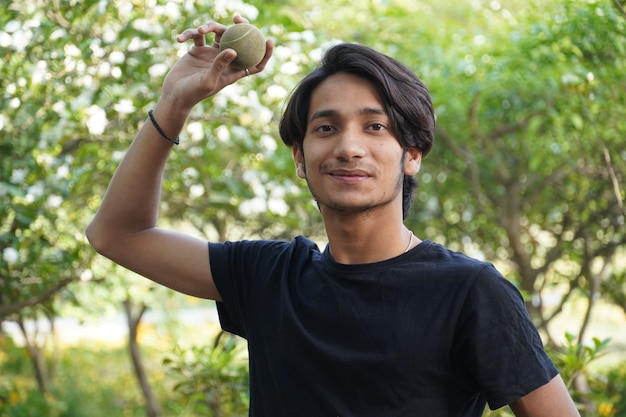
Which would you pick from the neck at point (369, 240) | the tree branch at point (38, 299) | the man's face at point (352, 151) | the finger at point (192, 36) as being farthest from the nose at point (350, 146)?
the tree branch at point (38, 299)

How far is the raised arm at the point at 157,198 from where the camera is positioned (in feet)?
6.17

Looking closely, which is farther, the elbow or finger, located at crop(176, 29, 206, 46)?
the elbow

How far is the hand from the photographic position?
6.00ft

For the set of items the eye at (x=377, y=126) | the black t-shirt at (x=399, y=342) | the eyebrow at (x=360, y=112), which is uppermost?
the eyebrow at (x=360, y=112)

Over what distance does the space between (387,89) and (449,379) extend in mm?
566

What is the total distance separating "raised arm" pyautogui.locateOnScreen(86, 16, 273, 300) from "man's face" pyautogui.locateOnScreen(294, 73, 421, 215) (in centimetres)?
21

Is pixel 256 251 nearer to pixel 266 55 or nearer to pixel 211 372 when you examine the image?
pixel 266 55

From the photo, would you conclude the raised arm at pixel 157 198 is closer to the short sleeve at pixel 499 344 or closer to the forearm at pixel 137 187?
the forearm at pixel 137 187

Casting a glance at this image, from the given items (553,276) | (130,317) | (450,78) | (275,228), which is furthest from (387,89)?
(130,317)

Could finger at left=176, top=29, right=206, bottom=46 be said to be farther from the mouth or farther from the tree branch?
the tree branch

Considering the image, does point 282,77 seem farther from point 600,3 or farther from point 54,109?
point 600,3

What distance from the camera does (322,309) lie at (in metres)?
1.76

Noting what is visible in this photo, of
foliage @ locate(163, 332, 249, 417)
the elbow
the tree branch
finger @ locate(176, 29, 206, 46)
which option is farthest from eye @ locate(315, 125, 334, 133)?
the tree branch

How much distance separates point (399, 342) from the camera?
1.65m
